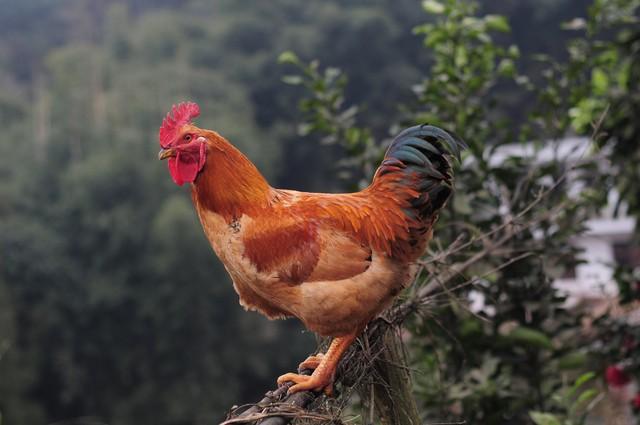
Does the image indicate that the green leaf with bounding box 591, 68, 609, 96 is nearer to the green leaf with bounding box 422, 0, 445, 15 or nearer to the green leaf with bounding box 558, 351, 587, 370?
the green leaf with bounding box 422, 0, 445, 15

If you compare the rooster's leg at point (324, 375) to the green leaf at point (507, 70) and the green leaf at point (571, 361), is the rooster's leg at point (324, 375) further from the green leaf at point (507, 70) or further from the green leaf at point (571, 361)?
the green leaf at point (507, 70)

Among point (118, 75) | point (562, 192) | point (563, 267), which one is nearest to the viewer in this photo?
point (563, 267)

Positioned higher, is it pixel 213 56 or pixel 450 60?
pixel 213 56

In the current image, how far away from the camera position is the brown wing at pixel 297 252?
149 cm

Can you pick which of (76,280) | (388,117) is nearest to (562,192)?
(76,280)

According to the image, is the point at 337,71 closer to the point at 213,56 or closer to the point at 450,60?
the point at 450,60

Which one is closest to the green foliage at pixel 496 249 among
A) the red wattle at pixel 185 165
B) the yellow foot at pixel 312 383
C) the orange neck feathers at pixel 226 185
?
the yellow foot at pixel 312 383

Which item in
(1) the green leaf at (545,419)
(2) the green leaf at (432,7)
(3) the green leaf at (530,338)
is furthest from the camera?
(2) the green leaf at (432,7)

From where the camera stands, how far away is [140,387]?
14.0 metres

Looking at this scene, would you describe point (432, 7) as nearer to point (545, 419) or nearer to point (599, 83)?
point (599, 83)

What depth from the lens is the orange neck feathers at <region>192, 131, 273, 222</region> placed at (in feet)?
4.93

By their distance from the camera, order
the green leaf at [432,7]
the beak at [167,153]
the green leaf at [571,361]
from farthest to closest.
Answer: the green leaf at [432,7]
the green leaf at [571,361]
the beak at [167,153]

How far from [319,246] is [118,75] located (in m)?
17.0

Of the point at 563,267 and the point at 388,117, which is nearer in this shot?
the point at 563,267
